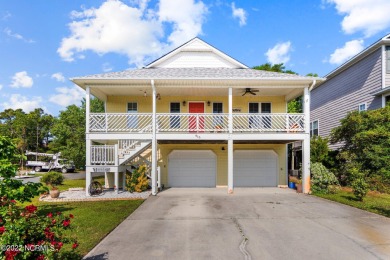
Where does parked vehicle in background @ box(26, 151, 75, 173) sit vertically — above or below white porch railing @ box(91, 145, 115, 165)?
below

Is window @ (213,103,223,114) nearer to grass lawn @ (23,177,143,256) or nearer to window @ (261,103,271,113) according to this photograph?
window @ (261,103,271,113)

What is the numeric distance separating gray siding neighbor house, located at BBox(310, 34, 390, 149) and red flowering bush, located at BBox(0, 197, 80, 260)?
56.5 ft

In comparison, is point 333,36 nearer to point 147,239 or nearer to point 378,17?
point 378,17

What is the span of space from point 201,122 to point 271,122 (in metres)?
3.87

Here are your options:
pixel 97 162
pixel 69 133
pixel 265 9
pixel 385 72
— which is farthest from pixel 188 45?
pixel 69 133

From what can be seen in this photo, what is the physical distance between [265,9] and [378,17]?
9.85 meters

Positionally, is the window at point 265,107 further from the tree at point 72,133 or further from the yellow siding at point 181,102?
the tree at point 72,133

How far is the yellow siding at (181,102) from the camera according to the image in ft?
52.7

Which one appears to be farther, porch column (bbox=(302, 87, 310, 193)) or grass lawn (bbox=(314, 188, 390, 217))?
porch column (bbox=(302, 87, 310, 193))

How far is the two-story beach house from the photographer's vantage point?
13484 millimetres

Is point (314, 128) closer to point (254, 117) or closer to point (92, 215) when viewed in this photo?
point (254, 117)

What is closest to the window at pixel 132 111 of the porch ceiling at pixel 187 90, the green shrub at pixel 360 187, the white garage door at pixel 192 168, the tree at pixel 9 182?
the porch ceiling at pixel 187 90

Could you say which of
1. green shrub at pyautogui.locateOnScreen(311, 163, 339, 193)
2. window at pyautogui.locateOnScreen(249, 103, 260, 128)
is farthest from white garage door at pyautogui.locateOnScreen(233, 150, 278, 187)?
green shrub at pyautogui.locateOnScreen(311, 163, 339, 193)

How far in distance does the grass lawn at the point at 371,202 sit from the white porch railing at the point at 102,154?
10.4 meters
